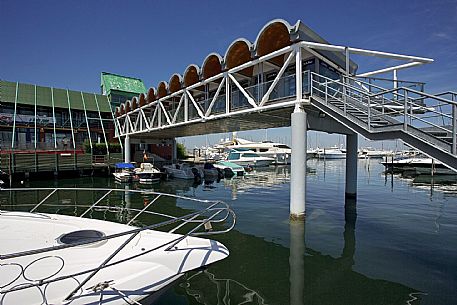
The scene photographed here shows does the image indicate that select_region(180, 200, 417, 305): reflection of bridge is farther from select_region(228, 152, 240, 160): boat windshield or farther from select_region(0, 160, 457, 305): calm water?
select_region(228, 152, 240, 160): boat windshield

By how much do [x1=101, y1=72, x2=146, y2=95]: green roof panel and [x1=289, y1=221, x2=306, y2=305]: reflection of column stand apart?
4424 cm

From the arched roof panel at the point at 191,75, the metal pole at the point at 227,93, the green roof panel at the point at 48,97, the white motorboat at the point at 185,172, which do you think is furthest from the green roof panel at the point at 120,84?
the metal pole at the point at 227,93

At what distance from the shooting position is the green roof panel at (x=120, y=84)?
4712 cm

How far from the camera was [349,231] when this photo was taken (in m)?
11.1

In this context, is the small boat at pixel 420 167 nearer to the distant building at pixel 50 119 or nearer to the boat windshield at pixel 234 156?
the boat windshield at pixel 234 156

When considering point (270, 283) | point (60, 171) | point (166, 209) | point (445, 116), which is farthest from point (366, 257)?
point (60, 171)

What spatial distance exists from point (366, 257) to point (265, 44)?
10626mm

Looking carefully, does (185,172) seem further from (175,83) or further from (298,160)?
(298,160)

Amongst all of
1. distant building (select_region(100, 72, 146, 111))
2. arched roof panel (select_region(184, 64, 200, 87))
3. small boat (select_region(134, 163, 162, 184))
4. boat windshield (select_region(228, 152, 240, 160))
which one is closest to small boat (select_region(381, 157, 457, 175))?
boat windshield (select_region(228, 152, 240, 160))

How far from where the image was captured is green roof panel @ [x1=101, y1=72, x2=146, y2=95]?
4712 centimetres

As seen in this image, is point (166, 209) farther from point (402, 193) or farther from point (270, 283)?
point (402, 193)

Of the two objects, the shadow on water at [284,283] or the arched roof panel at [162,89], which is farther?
the arched roof panel at [162,89]

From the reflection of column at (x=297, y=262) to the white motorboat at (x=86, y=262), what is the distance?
218 centimetres

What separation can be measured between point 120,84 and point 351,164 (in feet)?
142
